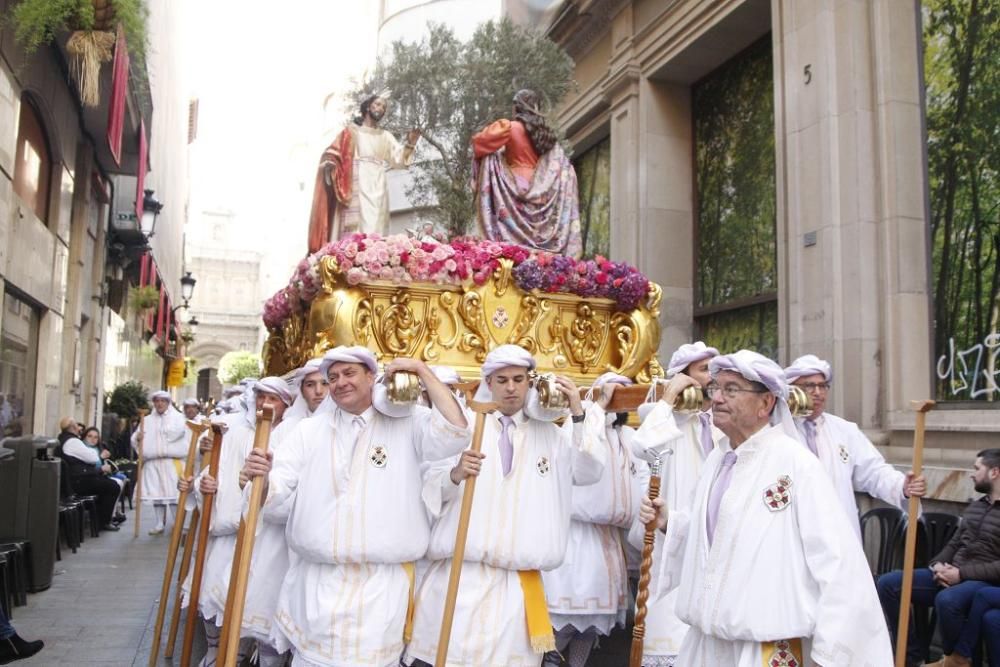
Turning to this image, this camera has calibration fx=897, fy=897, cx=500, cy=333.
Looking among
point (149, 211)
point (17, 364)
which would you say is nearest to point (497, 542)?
point (17, 364)

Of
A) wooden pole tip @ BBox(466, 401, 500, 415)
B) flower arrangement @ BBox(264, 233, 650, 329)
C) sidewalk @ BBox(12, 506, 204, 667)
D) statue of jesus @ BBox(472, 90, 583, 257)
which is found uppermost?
statue of jesus @ BBox(472, 90, 583, 257)

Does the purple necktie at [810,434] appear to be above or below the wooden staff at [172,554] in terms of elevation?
above

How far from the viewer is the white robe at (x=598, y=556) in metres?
5.27

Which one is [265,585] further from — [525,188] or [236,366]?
[236,366]

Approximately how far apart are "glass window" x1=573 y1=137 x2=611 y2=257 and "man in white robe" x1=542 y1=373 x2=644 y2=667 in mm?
10256

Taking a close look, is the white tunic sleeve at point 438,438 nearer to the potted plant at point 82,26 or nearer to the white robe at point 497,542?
the white robe at point 497,542

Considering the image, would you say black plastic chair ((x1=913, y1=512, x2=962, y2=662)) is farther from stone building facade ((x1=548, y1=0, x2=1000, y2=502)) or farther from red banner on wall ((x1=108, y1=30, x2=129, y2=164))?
red banner on wall ((x1=108, y1=30, x2=129, y2=164))

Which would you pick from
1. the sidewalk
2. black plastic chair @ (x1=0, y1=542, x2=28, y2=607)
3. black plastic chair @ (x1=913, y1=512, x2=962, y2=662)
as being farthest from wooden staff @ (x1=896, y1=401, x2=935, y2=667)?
black plastic chair @ (x1=0, y1=542, x2=28, y2=607)

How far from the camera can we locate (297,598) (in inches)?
171

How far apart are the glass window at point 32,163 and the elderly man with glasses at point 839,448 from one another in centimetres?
895

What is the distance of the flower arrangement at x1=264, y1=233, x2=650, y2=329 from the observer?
22.4 feet

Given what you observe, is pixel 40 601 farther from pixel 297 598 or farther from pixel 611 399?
pixel 611 399

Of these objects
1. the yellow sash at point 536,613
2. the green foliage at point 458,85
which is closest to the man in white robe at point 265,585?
the yellow sash at point 536,613

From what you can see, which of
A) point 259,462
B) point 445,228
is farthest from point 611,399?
point 445,228
